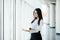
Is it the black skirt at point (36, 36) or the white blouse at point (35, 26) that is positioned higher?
the white blouse at point (35, 26)

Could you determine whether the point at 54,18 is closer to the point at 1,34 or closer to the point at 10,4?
the point at 10,4

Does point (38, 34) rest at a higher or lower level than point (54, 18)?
lower

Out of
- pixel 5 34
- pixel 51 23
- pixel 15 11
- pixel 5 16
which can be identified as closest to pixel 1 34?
pixel 5 34

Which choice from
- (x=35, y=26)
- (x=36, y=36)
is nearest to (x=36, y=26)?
(x=35, y=26)

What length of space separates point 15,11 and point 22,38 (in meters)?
0.42

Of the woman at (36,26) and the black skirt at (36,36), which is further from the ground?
the woman at (36,26)

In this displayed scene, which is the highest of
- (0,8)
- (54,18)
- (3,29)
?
(0,8)

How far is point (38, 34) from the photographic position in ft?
6.12

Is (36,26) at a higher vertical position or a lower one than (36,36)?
higher

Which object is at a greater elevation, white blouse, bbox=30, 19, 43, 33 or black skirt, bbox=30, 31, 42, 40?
white blouse, bbox=30, 19, 43, 33

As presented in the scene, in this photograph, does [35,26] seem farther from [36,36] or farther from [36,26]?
[36,36]

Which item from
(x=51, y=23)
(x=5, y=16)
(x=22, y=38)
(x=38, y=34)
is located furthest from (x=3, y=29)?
(x=51, y=23)

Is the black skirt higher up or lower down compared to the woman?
lower down

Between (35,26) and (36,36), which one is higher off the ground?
(35,26)
